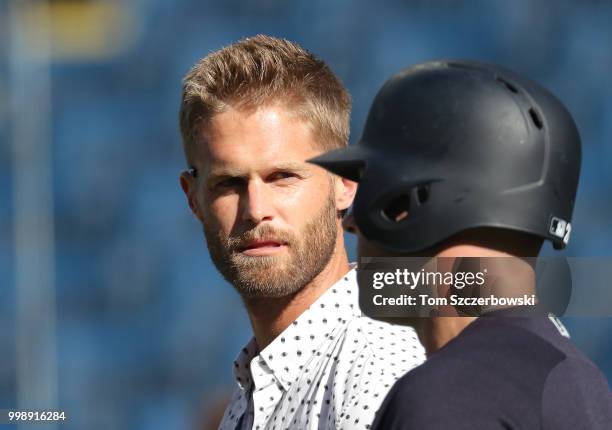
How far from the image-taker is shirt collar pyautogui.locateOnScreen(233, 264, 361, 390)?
228 centimetres

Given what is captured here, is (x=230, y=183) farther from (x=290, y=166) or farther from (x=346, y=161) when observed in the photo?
(x=346, y=161)

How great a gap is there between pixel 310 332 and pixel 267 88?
0.53 metres

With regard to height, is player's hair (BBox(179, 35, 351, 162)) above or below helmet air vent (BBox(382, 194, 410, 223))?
above

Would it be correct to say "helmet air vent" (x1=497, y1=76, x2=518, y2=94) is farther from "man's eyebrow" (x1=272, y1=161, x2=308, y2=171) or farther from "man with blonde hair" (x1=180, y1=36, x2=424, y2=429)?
"man's eyebrow" (x1=272, y1=161, x2=308, y2=171)

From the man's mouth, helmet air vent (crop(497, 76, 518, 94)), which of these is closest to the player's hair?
the man's mouth

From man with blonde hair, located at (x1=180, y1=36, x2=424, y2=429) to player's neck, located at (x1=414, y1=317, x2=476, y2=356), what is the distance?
602 mm

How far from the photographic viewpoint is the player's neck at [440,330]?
148 centimetres

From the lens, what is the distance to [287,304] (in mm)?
2402

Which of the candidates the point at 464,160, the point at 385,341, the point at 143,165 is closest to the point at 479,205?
the point at 464,160

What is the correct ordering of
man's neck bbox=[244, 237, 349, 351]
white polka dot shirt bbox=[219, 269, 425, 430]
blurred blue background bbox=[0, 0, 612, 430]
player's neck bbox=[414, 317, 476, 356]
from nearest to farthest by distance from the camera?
player's neck bbox=[414, 317, 476, 356] < white polka dot shirt bbox=[219, 269, 425, 430] < man's neck bbox=[244, 237, 349, 351] < blurred blue background bbox=[0, 0, 612, 430]

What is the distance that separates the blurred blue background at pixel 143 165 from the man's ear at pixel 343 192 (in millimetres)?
2177

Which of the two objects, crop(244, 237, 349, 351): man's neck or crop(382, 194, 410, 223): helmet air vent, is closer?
crop(382, 194, 410, 223): helmet air vent

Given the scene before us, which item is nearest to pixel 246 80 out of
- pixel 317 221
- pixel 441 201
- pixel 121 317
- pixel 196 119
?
pixel 196 119

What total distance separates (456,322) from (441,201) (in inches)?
6.0
